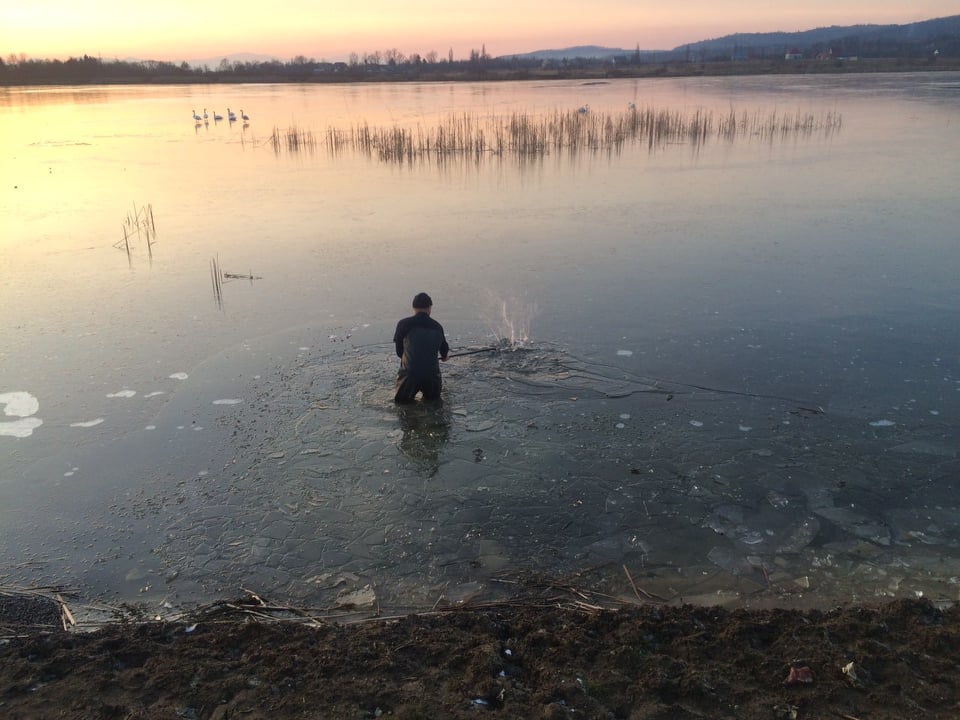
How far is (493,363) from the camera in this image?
7805 mm

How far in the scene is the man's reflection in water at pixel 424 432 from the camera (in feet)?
19.7

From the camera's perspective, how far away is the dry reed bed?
2345 cm

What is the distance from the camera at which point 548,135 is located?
83.0 ft

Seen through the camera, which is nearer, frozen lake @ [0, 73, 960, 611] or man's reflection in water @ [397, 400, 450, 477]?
frozen lake @ [0, 73, 960, 611]

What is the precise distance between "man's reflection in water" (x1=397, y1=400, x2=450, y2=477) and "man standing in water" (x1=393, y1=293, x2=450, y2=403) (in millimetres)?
139

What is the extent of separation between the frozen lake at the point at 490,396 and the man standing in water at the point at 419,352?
→ 262 mm

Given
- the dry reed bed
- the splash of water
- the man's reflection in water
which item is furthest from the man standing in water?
the dry reed bed

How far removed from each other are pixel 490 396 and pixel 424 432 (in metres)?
0.95

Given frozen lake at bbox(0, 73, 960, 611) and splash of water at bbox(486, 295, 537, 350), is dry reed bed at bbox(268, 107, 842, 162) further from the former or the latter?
splash of water at bbox(486, 295, 537, 350)

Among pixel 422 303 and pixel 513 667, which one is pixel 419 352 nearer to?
pixel 422 303

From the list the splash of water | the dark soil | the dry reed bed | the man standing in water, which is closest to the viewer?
the dark soil

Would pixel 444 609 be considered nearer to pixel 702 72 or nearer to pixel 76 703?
pixel 76 703

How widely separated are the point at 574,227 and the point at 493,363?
667cm

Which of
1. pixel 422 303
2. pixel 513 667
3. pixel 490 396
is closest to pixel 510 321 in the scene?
pixel 490 396
